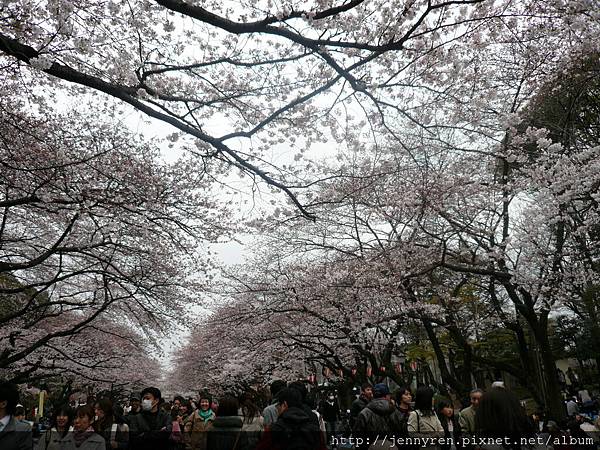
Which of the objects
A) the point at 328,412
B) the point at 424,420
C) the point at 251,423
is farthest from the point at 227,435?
the point at 328,412

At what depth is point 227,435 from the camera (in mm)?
4398

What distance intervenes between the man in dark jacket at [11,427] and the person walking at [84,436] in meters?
0.58

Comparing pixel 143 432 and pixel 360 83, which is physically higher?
pixel 360 83

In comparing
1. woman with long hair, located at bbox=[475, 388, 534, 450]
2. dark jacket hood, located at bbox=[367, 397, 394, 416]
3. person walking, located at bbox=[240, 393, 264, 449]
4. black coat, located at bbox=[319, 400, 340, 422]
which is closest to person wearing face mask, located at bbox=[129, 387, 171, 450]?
person walking, located at bbox=[240, 393, 264, 449]

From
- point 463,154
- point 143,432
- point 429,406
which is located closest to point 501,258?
point 463,154

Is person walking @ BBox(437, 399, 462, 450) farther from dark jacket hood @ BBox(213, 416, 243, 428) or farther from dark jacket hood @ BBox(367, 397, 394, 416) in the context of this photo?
dark jacket hood @ BBox(213, 416, 243, 428)

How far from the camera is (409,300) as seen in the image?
1185cm

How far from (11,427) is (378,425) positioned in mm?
2947

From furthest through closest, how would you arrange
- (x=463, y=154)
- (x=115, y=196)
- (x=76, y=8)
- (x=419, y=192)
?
(x=463, y=154)
(x=419, y=192)
(x=115, y=196)
(x=76, y=8)

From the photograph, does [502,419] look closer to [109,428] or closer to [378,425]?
[378,425]

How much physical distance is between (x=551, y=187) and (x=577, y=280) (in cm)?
330

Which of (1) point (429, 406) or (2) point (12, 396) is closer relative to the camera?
(2) point (12, 396)

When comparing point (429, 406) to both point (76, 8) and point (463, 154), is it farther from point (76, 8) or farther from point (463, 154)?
point (463, 154)

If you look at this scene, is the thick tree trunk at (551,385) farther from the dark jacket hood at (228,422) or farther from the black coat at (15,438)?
the black coat at (15,438)
